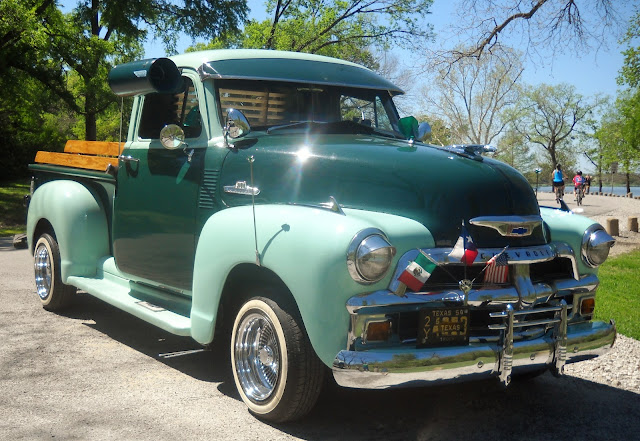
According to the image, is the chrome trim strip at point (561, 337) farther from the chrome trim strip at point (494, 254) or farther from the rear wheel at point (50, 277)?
the rear wheel at point (50, 277)

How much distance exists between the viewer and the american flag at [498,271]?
11.6 ft

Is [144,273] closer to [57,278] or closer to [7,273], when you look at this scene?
[57,278]

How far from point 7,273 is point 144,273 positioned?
4528mm

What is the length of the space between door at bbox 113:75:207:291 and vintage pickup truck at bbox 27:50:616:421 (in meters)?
0.02

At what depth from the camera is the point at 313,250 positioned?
11.0 feet

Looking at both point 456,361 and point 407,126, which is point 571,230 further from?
point 407,126

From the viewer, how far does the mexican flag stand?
10.9ft

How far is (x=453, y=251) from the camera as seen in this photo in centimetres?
347

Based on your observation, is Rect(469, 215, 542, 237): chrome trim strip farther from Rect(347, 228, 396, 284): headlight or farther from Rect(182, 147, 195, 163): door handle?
Rect(182, 147, 195, 163): door handle

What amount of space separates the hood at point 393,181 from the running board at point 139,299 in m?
0.86

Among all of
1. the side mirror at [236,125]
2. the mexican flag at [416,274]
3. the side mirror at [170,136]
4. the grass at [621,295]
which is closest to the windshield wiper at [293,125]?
the side mirror at [236,125]

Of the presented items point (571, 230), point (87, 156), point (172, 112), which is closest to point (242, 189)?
point (172, 112)

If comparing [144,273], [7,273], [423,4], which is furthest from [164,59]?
[423,4]

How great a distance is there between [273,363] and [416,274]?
954 millimetres
